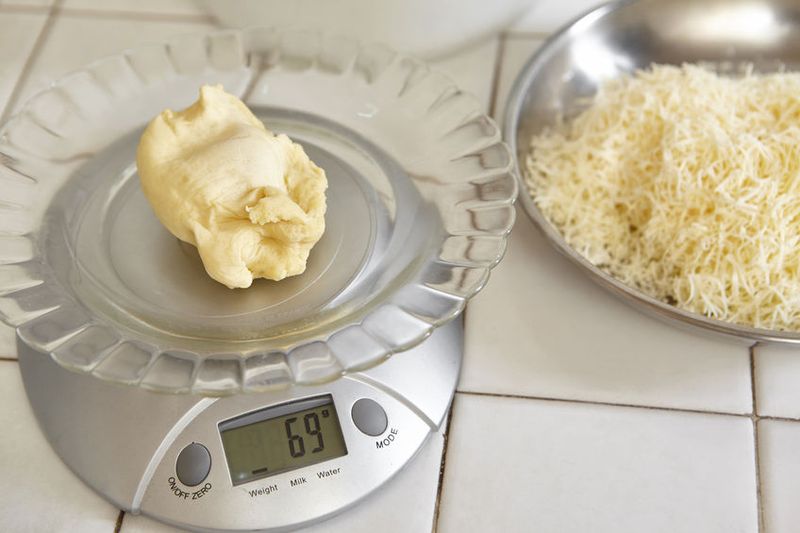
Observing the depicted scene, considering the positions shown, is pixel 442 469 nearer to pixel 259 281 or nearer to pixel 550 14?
pixel 259 281

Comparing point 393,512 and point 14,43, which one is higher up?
point 14,43

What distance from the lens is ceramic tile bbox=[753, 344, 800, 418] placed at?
2.39 ft

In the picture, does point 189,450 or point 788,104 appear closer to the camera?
point 189,450

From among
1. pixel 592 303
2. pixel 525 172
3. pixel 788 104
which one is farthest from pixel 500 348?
pixel 788 104

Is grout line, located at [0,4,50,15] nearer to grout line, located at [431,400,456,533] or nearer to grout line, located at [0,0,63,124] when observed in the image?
grout line, located at [0,0,63,124]

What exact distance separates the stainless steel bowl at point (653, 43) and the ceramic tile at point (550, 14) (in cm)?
10

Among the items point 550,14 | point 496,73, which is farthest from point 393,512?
point 550,14

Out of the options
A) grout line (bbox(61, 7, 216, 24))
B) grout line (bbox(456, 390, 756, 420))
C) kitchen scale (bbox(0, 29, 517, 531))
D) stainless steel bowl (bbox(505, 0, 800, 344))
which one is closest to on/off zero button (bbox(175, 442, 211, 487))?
kitchen scale (bbox(0, 29, 517, 531))

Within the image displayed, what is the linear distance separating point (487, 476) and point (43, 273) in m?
0.37

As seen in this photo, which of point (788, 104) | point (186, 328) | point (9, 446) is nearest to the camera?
point (186, 328)

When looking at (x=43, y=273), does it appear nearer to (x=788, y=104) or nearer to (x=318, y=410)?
(x=318, y=410)

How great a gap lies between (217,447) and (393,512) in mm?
146

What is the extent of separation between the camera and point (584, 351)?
Answer: 2.53 ft

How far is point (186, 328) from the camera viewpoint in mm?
608
